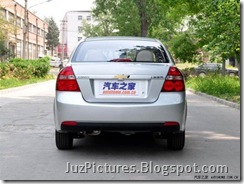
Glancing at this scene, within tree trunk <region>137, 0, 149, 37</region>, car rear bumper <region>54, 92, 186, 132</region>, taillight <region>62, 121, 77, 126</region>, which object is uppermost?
tree trunk <region>137, 0, 149, 37</region>

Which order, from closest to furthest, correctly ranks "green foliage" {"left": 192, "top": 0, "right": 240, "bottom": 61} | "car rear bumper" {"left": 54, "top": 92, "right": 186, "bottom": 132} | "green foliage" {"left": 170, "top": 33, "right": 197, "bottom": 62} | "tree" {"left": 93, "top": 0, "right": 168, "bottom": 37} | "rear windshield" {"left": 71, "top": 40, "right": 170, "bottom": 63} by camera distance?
"car rear bumper" {"left": 54, "top": 92, "right": 186, "bottom": 132} < "rear windshield" {"left": 71, "top": 40, "right": 170, "bottom": 63} < "green foliage" {"left": 192, "top": 0, "right": 240, "bottom": 61} < "green foliage" {"left": 170, "top": 33, "right": 197, "bottom": 62} < "tree" {"left": 93, "top": 0, "right": 168, "bottom": 37}

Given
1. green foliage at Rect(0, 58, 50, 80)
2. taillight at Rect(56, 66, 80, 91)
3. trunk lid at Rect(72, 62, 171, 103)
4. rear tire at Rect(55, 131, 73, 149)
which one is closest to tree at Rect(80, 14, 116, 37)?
green foliage at Rect(0, 58, 50, 80)

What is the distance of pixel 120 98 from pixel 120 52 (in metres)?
1.00

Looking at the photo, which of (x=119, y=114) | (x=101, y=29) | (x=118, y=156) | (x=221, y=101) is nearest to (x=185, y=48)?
(x=221, y=101)

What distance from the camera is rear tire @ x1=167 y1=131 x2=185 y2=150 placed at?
5895 millimetres

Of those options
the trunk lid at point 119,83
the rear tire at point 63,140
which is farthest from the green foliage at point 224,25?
the rear tire at point 63,140

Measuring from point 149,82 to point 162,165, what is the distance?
41.1 inches

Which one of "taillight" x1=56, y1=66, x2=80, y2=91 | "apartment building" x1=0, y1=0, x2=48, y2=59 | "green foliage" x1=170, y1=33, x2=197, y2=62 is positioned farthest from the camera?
"apartment building" x1=0, y1=0, x2=48, y2=59

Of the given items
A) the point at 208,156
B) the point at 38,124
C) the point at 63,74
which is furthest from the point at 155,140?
the point at 38,124

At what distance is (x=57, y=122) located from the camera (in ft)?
18.2

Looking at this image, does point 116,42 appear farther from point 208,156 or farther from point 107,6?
point 107,6

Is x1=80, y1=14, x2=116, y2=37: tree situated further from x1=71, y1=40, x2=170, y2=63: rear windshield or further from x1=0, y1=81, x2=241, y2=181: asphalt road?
x1=71, y1=40, x2=170, y2=63: rear windshield

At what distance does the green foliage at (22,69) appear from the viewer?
26.8 m

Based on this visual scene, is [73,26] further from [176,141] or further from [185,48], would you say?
[176,141]
